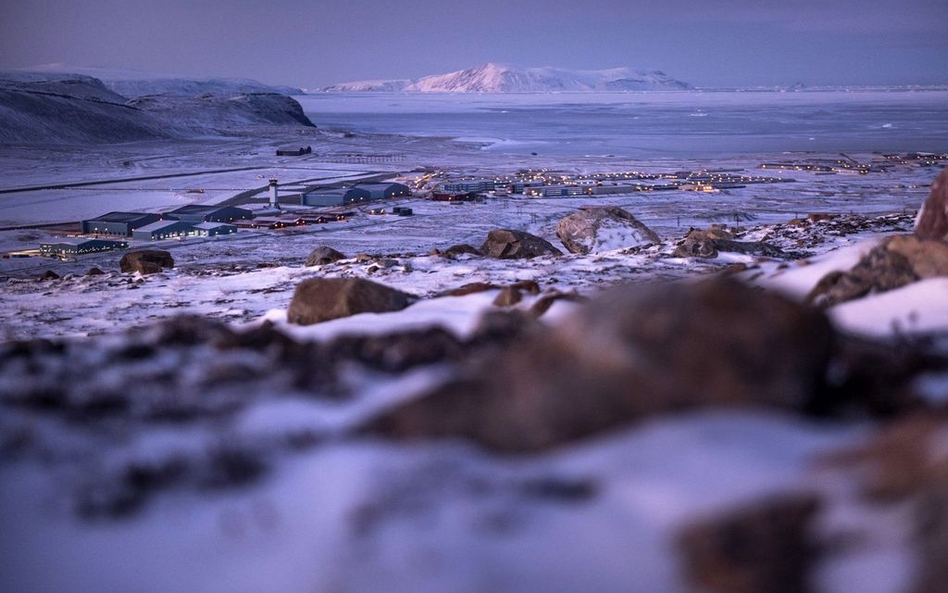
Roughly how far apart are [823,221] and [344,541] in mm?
16173

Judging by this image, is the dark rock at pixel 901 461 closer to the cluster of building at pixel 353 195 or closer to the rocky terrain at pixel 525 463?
the rocky terrain at pixel 525 463

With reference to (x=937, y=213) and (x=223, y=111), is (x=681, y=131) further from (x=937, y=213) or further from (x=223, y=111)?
(x=937, y=213)

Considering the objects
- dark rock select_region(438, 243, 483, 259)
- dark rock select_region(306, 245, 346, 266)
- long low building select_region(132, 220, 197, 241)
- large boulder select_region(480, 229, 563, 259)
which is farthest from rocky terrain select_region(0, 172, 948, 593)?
long low building select_region(132, 220, 197, 241)

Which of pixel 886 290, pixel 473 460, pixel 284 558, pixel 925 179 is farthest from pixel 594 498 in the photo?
pixel 925 179

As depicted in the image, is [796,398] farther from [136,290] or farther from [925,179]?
[925,179]

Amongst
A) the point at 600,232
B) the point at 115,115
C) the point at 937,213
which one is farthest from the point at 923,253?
the point at 115,115

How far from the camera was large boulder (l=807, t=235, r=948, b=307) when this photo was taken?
5977 millimetres

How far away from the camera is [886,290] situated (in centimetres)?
593

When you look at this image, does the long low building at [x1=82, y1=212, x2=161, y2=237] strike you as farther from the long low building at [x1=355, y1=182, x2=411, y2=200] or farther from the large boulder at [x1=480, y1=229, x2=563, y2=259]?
the large boulder at [x1=480, y1=229, x2=563, y2=259]

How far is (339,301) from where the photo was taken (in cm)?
697

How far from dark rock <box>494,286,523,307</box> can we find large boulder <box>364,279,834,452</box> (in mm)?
3635

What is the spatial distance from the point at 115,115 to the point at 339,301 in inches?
3918

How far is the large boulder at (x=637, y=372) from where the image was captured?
2846mm

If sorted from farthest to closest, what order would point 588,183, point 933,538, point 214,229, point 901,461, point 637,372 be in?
1. point 588,183
2. point 214,229
3. point 637,372
4. point 901,461
5. point 933,538
